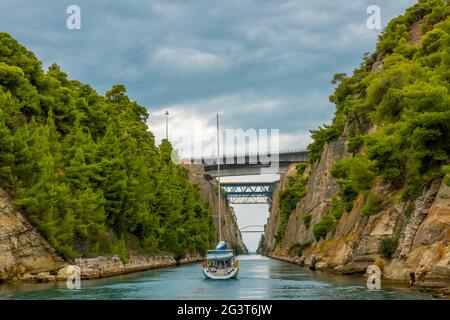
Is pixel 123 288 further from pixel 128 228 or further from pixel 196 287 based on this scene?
pixel 128 228

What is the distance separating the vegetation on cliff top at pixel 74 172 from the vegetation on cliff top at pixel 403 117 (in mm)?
23817

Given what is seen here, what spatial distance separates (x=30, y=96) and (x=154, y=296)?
3418 centimetres

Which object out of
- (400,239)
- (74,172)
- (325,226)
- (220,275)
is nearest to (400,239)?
(400,239)

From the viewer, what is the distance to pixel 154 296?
32938 millimetres

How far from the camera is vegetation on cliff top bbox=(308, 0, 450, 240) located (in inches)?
1347

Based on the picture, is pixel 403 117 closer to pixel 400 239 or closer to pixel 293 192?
pixel 400 239

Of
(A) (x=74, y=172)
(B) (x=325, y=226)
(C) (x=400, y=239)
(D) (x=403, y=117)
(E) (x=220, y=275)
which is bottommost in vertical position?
(E) (x=220, y=275)

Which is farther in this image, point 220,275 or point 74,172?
point 74,172

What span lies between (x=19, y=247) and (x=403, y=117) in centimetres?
2943

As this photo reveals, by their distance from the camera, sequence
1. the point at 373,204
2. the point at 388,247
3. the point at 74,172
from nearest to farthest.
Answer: the point at 388,247 → the point at 373,204 → the point at 74,172

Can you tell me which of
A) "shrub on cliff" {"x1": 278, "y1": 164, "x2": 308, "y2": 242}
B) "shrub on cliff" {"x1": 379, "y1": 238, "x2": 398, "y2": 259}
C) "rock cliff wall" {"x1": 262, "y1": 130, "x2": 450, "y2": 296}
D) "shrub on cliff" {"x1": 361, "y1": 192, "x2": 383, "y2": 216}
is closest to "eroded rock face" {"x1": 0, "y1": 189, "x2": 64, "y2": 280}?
"rock cliff wall" {"x1": 262, "y1": 130, "x2": 450, "y2": 296}

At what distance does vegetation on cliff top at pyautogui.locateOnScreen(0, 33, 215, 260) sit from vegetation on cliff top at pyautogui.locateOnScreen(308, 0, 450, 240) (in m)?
23.8

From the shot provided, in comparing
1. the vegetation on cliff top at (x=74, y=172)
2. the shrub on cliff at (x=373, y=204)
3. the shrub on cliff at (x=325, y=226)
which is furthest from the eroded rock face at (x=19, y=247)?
the shrub on cliff at (x=325, y=226)

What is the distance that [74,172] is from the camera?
54.8 meters
